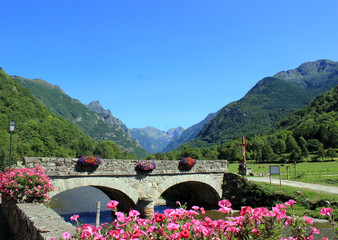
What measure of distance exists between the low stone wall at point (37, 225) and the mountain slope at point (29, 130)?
45323mm

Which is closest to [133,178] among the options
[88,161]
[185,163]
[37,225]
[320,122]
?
[88,161]

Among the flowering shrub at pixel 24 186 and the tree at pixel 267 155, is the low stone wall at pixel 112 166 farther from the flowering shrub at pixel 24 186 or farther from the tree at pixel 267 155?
the tree at pixel 267 155

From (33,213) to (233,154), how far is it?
259ft

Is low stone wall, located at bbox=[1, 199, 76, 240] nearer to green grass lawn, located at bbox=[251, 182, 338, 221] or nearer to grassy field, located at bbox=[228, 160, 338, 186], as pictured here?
green grass lawn, located at bbox=[251, 182, 338, 221]

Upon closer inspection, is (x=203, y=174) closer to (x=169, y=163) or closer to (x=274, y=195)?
(x=169, y=163)

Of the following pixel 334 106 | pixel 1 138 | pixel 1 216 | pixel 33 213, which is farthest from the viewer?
pixel 334 106

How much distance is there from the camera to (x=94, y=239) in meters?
2.73

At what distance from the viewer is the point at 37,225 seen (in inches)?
211

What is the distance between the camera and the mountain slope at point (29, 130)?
62600 mm

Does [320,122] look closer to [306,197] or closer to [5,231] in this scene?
[306,197]

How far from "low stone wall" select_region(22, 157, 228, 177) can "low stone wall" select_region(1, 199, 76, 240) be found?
4197 millimetres

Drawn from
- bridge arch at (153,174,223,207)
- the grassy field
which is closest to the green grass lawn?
bridge arch at (153,174,223,207)

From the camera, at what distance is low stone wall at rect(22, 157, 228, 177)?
12.7 m

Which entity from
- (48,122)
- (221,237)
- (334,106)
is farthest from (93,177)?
(334,106)
